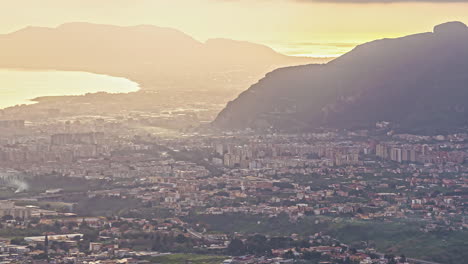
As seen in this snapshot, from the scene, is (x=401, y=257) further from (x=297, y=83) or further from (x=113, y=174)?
(x=297, y=83)

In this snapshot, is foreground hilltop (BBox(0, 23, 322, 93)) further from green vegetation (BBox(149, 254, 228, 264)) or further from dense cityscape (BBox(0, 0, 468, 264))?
green vegetation (BBox(149, 254, 228, 264))

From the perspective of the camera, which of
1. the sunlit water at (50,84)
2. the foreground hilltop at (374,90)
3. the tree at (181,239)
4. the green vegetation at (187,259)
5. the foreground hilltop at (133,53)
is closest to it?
the green vegetation at (187,259)

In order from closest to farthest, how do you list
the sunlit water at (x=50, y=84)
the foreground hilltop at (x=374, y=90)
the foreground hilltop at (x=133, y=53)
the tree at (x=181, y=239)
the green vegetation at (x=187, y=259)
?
the green vegetation at (x=187, y=259), the tree at (x=181, y=239), the foreground hilltop at (x=374, y=90), the sunlit water at (x=50, y=84), the foreground hilltop at (x=133, y=53)

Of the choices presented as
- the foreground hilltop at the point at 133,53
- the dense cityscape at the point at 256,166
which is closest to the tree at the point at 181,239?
the dense cityscape at the point at 256,166

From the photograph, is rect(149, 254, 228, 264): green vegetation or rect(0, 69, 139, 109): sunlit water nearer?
rect(149, 254, 228, 264): green vegetation

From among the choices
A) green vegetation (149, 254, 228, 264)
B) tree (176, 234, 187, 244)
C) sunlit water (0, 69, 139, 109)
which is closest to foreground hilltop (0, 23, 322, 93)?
sunlit water (0, 69, 139, 109)

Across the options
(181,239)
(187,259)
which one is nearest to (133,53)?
(181,239)

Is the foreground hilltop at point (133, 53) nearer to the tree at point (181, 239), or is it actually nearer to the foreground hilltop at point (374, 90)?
the foreground hilltop at point (374, 90)
